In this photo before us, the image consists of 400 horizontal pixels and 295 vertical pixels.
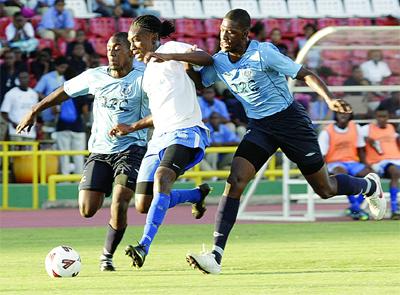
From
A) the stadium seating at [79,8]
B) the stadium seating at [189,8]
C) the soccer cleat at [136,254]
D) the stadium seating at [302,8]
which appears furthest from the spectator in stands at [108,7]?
the soccer cleat at [136,254]

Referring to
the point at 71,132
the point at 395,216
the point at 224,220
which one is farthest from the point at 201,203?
the point at 71,132

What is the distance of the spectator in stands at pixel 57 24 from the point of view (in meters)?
24.8

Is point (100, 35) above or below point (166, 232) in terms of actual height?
above

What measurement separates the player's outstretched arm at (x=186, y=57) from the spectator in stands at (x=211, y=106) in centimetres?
1225

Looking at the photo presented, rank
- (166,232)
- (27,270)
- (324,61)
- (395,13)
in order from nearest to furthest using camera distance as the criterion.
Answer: (27,270) < (166,232) < (324,61) < (395,13)

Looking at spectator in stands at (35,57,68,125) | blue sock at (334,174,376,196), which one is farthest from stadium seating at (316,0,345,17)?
blue sock at (334,174,376,196)

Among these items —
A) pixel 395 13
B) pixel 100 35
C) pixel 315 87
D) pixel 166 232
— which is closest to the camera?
pixel 315 87

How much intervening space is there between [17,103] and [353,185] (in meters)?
11.4

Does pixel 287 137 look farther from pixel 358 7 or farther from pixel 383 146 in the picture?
pixel 358 7

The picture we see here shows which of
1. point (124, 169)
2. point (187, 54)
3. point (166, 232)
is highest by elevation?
point (187, 54)

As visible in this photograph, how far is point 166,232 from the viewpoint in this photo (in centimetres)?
1650

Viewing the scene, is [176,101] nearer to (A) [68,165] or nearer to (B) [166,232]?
(B) [166,232]

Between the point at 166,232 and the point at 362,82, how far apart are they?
441cm

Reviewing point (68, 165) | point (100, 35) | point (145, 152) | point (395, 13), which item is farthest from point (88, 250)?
point (395, 13)
